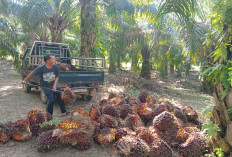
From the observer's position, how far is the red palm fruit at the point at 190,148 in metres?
3.18

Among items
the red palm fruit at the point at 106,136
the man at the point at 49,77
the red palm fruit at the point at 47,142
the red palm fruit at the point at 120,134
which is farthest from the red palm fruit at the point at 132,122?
the man at the point at 49,77

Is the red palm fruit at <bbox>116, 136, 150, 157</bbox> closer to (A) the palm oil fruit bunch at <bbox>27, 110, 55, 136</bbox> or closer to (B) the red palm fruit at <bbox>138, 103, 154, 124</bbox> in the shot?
(B) the red palm fruit at <bbox>138, 103, 154, 124</bbox>

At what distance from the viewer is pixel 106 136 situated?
3.60 m

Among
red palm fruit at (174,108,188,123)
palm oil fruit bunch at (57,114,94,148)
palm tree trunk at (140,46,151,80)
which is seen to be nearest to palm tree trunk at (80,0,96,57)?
palm tree trunk at (140,46,151,80)

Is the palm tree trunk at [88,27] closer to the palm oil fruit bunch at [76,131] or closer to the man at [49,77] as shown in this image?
the man at [49,77]

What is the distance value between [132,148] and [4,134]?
7.35 feet

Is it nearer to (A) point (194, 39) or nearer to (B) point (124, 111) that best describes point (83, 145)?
(B) point (124, 111)

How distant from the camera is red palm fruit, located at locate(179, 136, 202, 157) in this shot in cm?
318

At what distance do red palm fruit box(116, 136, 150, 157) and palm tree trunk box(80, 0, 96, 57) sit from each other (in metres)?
7.35

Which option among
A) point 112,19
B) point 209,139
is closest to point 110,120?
point 209,139

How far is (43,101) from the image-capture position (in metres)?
6.85

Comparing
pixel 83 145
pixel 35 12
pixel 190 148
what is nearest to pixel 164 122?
pixel 190 148

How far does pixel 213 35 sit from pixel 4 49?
1095 cm

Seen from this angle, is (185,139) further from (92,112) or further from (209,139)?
(92,112)
